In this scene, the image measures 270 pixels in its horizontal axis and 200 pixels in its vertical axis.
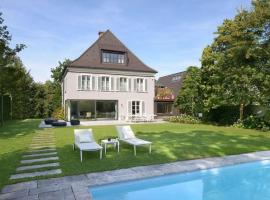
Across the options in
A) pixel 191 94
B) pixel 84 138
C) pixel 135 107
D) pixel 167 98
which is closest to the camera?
pixel 84 138

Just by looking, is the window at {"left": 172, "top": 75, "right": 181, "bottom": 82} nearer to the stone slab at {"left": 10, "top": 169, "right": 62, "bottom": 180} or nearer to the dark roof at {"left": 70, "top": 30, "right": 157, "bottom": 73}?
the dark roof at {"left": 70, "top": 30, "right": 157, "bottom": 73}

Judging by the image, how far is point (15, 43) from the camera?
18750mm

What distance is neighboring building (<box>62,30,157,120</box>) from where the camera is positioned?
26.7 m

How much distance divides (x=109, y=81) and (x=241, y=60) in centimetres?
1419

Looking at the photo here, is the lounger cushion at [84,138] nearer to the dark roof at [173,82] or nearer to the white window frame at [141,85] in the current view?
the white window frame at [141,85]

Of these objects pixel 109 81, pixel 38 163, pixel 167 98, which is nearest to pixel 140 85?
pixel 109 81

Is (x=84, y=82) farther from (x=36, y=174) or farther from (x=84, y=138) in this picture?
(x=36, y=174)

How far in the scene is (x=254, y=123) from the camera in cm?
1980

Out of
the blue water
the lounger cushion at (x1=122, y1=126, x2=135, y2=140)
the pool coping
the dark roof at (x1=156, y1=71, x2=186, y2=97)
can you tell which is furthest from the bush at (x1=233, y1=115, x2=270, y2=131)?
the dark roof at (x1=156, y1=71, x2=186, y2=97)

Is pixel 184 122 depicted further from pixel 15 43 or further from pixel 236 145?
pixel 15 43

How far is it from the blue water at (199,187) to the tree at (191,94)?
18.4m

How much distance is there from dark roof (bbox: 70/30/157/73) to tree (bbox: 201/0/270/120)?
30.1 ft

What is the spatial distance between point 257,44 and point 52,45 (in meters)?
18.4

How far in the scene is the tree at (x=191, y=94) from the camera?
26555 mm
